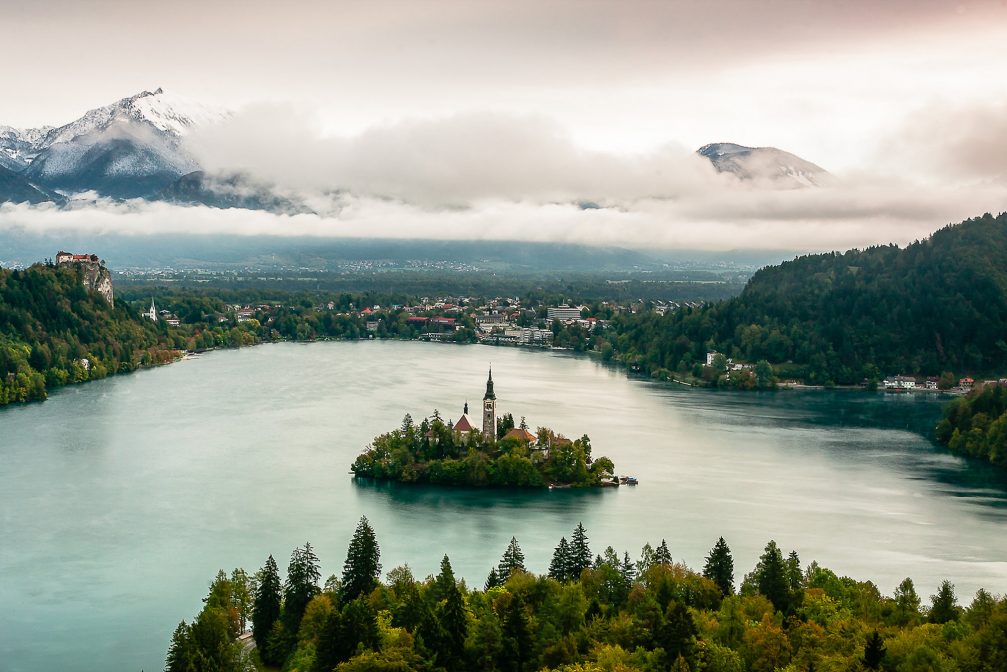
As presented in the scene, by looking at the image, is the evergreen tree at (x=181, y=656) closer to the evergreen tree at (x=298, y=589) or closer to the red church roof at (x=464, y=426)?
the evergreen tree at (x=298, y=589)

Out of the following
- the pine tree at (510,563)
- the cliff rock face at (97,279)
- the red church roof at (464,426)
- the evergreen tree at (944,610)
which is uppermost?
the cliff rock face at (97,279)

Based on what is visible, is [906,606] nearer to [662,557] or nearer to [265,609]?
[662,557]

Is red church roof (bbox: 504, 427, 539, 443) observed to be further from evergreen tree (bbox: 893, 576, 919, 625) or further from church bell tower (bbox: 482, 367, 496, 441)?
evergreen tree (bbox: 893, 576, 919, 625)

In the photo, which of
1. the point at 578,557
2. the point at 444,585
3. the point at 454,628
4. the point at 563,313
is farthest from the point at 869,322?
the point at 454,628

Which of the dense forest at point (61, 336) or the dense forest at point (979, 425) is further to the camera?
the dense forest at point (61, 336)

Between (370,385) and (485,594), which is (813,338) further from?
(485,594)

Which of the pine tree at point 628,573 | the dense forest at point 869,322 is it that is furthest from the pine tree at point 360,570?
the dense forest at point 869,322

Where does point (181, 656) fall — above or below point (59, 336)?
below
